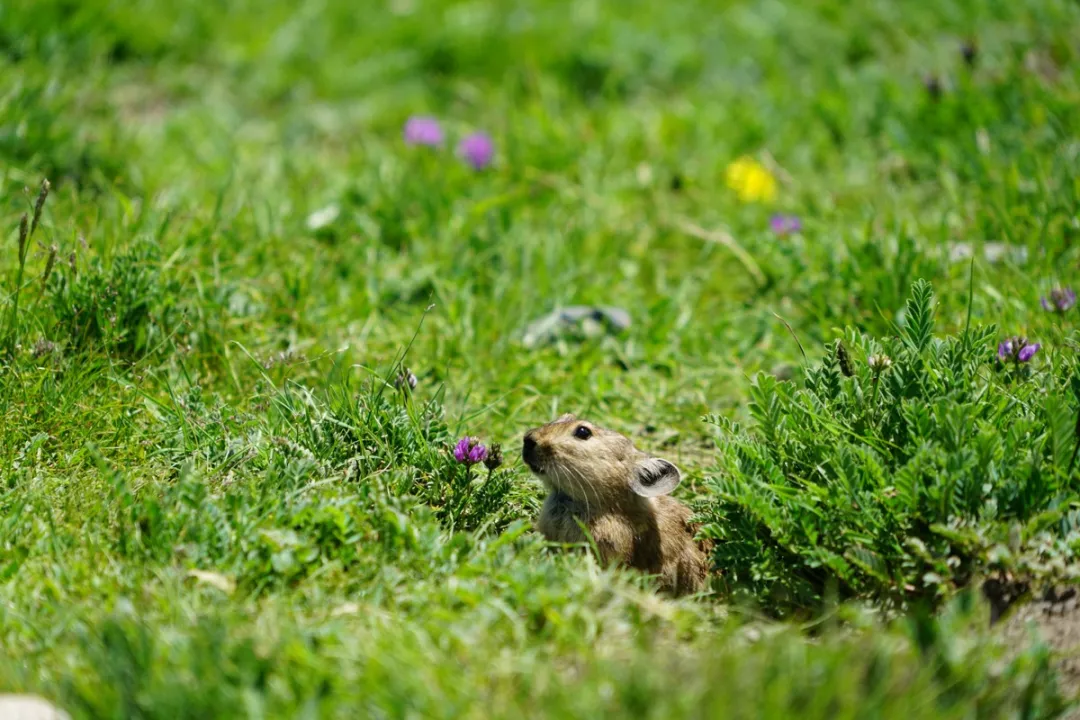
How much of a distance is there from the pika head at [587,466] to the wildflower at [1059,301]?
189cm

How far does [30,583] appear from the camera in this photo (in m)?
3.55

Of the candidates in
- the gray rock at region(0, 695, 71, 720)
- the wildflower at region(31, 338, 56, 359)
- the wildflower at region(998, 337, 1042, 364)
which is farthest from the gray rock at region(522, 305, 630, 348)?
the gray rock at region(0, 695, 71, 720)

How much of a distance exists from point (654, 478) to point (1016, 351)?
4.42 feet

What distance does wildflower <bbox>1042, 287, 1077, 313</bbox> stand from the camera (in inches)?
198

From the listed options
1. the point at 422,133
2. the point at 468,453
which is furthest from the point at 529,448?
the point at 422,133

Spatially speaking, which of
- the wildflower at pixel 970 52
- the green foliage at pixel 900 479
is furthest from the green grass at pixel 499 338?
the wildflower at pixel 970 52

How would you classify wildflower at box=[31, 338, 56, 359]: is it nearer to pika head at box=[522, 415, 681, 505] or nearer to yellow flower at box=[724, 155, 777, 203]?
pika head at box=[522, 415, 681, 505]

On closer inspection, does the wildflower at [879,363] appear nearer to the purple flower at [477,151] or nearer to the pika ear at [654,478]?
the pika ear at [654,478]

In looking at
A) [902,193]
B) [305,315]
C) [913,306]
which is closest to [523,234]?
[305,315]

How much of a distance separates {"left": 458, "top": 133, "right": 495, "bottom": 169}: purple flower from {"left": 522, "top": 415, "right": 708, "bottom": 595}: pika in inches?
110

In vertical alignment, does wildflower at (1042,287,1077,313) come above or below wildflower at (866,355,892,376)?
below

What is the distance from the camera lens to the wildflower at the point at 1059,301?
198 inches

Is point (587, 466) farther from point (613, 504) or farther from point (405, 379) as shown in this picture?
point (405, 379)

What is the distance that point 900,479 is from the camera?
366 centimetres
